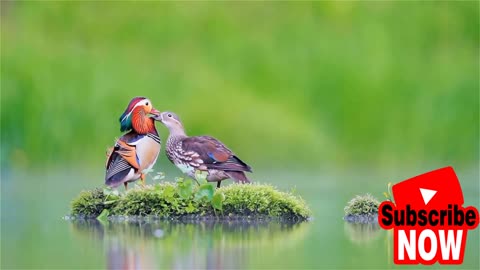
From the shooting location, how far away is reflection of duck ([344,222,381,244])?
5094 mm

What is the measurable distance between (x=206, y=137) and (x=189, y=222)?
20.5 inches

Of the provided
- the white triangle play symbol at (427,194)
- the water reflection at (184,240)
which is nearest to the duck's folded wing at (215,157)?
the water reflection at (184,240)

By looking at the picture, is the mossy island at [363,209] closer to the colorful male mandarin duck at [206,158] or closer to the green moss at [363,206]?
the green moss at [363,206]

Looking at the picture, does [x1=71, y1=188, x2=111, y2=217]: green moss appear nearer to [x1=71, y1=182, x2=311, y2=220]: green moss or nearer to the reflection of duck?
[x1=71, y1=182, x2=311, y2=220]: green moss

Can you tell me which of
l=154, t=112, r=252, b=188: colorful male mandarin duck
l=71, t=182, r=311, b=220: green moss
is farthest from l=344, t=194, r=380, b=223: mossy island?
l=154, t=112, r=252, b=188: colorful male mandarin duck

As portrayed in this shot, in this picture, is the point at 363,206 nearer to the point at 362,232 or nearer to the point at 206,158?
the point at 362,232

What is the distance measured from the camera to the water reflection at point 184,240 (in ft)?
14.5

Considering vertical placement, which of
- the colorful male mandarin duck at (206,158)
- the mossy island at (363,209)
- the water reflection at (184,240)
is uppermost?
the colorful male mandarin duck at (206,158)

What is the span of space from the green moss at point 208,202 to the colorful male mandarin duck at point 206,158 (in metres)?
0.14

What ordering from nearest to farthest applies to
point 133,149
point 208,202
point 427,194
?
point 427,194 < point 208,202 < point 133,149

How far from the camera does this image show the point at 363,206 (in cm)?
555

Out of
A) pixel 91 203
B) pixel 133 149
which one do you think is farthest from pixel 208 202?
pixel 91 203

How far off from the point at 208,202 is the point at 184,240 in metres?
0.54

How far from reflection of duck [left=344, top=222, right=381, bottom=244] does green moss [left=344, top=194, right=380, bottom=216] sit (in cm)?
7
